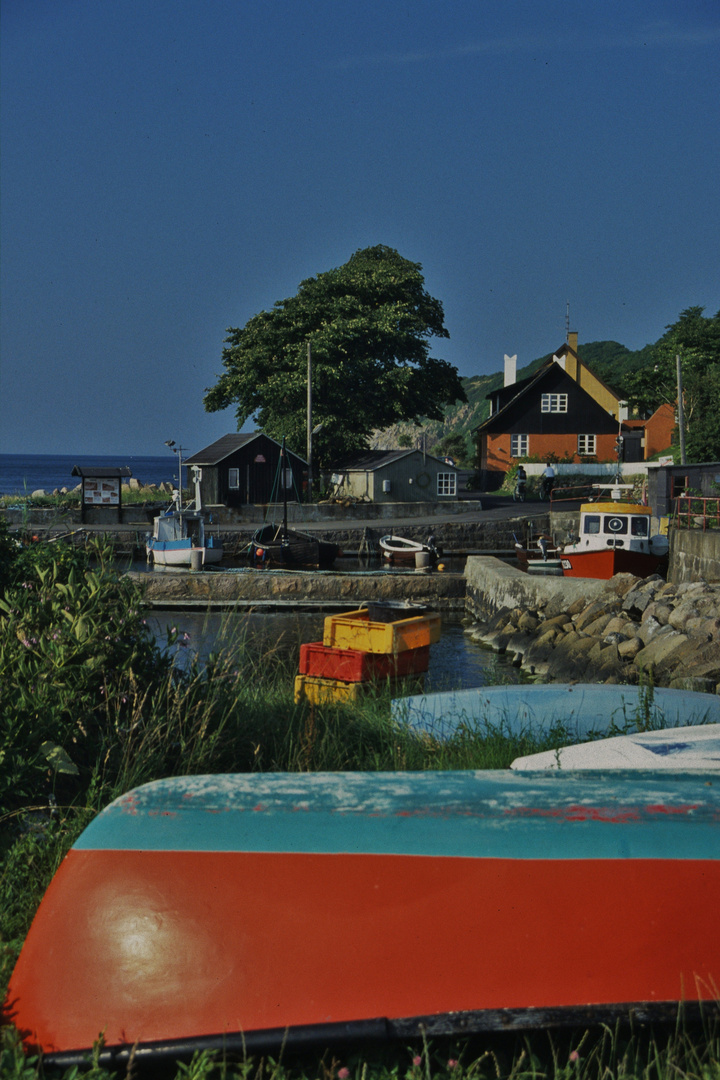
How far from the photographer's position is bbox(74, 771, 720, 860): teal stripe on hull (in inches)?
116

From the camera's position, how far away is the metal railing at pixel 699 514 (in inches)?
792

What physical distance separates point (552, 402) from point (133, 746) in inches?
2079

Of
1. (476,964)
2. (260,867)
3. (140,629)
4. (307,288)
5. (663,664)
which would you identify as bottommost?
(663,664)

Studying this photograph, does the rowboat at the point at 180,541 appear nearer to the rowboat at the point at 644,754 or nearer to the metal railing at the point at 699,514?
the metal railing at the point at 699,514

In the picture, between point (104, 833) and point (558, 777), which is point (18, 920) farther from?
point (558, 777)

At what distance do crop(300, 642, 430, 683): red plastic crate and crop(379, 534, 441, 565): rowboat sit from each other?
2188cm

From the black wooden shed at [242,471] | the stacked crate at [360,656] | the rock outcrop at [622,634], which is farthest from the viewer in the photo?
the black wooden shed at [242,471]

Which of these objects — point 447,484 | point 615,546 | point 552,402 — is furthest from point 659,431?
point 615,546

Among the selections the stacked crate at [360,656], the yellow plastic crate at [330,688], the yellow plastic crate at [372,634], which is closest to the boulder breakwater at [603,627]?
the stacked crate at [360,656]

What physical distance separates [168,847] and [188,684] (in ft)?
6.21

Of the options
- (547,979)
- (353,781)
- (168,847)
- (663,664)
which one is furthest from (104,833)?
(663,664)

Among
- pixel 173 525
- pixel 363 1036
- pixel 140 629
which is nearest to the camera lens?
pixel 363 1036

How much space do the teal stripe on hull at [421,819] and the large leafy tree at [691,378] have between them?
130 ft

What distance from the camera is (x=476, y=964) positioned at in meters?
2.84
